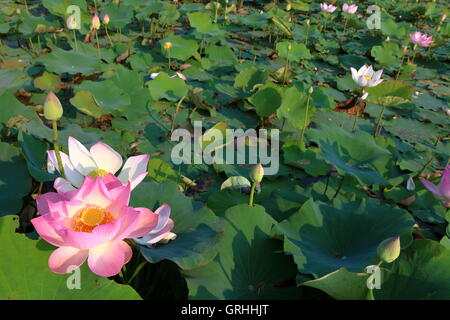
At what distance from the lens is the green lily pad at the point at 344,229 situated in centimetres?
136

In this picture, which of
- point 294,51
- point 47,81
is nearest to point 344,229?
point 47,81

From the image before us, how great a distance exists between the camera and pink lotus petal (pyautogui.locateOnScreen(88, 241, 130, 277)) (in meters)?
0.92

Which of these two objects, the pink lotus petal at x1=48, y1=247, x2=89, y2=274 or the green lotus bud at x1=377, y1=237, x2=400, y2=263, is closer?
the pink lotus petal at x1=48, y1=247, x2=89, y2=274

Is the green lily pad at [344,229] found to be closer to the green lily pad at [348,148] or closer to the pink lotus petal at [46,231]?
the green lily pad at [348,148]

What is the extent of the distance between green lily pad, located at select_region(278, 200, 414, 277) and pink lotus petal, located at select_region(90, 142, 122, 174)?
0.64m

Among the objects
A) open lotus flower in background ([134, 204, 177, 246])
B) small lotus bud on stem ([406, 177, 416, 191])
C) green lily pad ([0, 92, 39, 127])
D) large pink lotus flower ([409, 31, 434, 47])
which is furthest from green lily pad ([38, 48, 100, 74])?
large pink lotus flower ([409, 31, 434, 47])

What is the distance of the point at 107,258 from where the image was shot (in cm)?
94

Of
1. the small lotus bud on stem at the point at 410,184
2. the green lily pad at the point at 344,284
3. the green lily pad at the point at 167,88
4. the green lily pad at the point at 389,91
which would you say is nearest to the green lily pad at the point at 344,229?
the green lily pad at the point at 344,284

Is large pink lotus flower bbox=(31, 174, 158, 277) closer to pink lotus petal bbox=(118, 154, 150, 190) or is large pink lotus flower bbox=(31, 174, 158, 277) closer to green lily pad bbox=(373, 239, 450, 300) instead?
pink lotus petal bbox=(118, 154, 150, 190)

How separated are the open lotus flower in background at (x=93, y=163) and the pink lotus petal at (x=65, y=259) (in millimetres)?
231

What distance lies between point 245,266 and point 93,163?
618 mm

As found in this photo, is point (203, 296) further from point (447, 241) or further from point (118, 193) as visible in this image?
point (447, 241)

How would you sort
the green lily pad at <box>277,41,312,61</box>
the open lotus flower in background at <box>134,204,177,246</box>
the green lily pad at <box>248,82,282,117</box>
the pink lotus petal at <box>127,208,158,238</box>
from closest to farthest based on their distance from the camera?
1. the pink lotus petal at <box>127,208,158,238</box>
2. the open lotus flower in background at <box>134,204,177,246</box>
3. the green lily pad at <box>248,82,282,117</box>
4. the green lily pad at <box>277,41,312,61</box>

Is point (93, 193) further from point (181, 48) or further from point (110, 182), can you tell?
point (181, 48)
